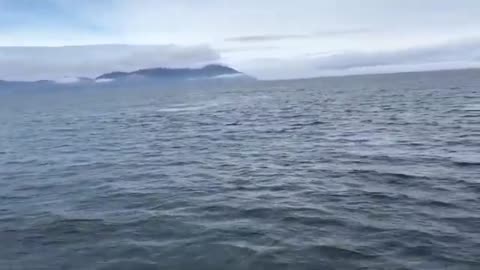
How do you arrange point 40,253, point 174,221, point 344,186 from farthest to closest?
1. point 344,186
2. point 174,221
3. point 40,253

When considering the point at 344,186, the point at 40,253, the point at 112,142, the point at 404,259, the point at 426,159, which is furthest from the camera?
the point at 112,142

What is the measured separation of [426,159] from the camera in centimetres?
2519

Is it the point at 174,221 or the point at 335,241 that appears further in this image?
the point at 174,221

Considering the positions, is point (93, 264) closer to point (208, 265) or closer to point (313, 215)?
point (208, 265)

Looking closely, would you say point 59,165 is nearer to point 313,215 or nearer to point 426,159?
point 313,215

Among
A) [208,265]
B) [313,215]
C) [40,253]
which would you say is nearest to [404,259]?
[313,215]

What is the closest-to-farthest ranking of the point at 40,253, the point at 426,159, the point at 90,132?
the point at 40,253, the point at 426,159, the point at 90,132

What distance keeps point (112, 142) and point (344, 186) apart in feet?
87.6

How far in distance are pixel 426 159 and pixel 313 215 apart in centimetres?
1192

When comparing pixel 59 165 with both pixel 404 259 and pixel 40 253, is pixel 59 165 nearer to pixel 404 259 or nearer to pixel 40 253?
pixel 40 253

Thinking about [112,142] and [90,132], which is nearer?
[112,142]

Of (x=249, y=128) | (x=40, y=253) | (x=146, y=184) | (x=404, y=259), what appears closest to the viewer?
(x=404, y=259)

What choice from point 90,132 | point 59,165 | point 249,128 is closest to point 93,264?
point 59,165

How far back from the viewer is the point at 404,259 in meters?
12.6
